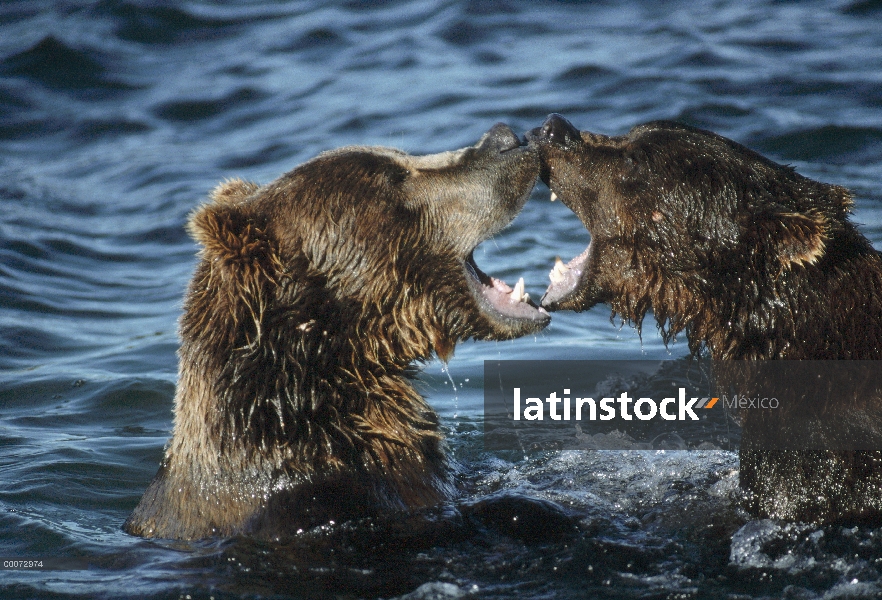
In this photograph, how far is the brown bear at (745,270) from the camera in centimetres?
443

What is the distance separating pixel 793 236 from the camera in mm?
4426

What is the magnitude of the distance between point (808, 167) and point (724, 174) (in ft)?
20.5

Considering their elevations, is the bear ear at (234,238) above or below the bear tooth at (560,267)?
above

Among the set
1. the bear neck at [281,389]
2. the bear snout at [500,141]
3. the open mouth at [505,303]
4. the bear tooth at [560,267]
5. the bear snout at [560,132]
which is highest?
the bear snout at [560,132]

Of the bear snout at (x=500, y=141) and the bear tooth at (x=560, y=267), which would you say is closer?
the bear snout at (x=500, y=141)

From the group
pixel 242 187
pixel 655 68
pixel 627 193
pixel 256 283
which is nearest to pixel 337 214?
pixel 256 283

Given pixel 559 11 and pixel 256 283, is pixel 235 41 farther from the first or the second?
pixel 256 283

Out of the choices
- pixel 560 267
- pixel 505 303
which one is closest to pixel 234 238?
pixel 505 303

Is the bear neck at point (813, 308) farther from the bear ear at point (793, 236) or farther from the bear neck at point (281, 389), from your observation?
the bear neck at point (281, 389)

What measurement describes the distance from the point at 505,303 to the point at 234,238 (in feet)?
4.01

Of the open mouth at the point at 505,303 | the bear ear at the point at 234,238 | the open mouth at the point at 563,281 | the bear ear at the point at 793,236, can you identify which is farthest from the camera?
the open mouth at the point at 563,281

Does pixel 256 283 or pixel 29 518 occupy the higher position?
pixel 256 283

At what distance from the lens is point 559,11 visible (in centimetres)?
1555

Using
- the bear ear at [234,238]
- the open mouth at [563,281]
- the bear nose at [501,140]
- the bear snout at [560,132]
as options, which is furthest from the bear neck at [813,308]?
the bear ear at [234,238]
